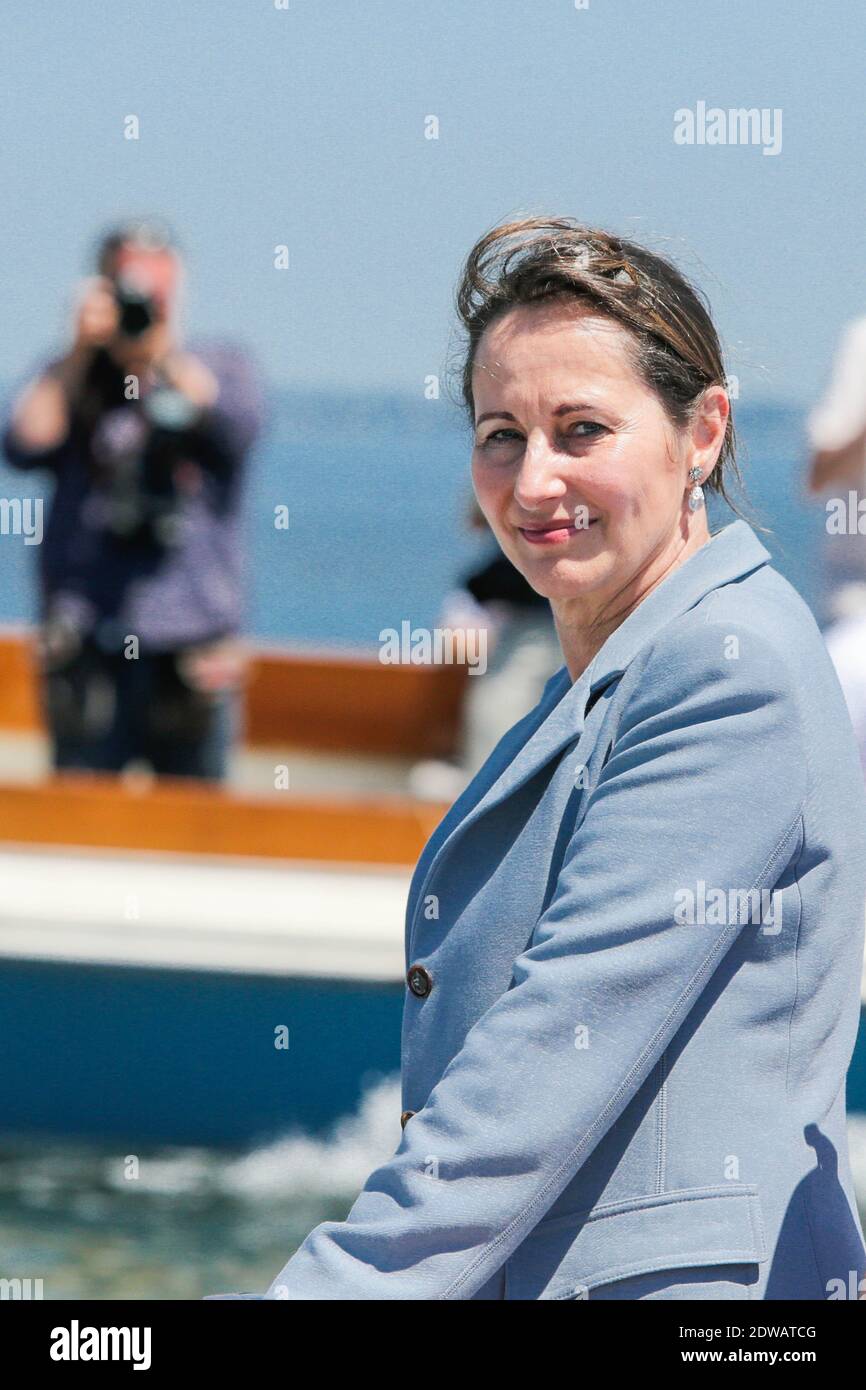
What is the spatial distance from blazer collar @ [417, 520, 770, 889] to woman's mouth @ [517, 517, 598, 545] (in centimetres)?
7

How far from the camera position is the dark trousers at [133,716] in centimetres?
446

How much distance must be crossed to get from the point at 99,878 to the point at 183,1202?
862 mm

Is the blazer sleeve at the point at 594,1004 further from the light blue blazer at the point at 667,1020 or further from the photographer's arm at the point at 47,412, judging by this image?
the photographer's arm at the point at 47,412

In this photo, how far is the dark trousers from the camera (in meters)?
4.46

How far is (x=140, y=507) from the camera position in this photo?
4.33 m

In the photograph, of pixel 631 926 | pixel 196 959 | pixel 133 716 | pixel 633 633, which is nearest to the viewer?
pixel 631 926

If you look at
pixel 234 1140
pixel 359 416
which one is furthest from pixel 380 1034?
pixel 359 416

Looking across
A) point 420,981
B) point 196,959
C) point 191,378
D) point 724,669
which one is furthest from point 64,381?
point 724,669

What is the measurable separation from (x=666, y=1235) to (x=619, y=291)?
2.15ft

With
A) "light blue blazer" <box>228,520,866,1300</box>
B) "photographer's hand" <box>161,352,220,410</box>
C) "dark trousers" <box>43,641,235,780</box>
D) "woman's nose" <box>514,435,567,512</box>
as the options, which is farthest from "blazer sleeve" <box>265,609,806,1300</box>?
"dark trousers" <box>43,641,235,780</box>

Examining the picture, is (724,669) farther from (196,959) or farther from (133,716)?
(133,716)

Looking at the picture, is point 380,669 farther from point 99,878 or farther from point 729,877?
point 729,877
